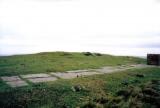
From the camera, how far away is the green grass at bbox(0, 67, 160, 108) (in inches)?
242

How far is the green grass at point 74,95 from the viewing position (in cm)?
614

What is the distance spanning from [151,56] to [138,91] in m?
8.31

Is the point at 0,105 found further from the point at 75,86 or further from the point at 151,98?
the point at 151,98

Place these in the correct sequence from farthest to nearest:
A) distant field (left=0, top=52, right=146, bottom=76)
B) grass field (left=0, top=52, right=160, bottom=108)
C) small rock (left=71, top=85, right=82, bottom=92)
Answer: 1. distant field (left=0, top=52, right=146, bottom=76)
2. small rock (left=71, top=85, right=82, bottom=92)
3. grass field (left=0, top=52, right=160, bottom=108)

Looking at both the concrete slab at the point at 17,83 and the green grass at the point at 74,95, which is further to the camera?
the concrete slab at the point at 17,83

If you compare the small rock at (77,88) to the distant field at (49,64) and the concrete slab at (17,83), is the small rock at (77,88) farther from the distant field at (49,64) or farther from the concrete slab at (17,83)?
the distant field at (49,64)

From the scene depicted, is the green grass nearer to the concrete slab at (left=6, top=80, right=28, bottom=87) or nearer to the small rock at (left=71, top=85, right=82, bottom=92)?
the small rock at (left=71, top=85, right=82, bottom=92)

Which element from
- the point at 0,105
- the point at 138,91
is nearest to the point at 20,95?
the point at 0,105

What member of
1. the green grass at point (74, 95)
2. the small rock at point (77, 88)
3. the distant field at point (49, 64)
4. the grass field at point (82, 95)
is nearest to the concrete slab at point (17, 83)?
the grass field at point (82, 95)

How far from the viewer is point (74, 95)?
6852 millimetres

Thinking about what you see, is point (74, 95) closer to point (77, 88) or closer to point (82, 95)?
point (82, 95)

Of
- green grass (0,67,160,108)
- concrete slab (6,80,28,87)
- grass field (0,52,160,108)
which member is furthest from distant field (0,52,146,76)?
green grass (0,67,160,108)

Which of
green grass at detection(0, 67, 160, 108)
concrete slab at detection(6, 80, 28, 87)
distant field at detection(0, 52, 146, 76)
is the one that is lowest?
green grass at detection(0, 67, 160, 108)

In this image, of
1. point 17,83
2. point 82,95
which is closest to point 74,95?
point 82,95
